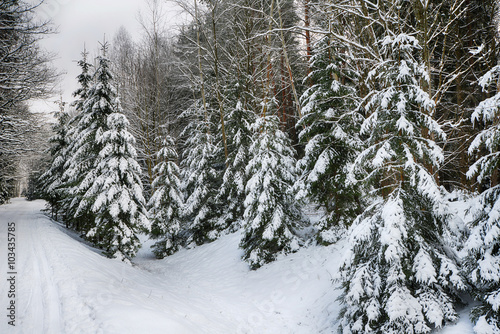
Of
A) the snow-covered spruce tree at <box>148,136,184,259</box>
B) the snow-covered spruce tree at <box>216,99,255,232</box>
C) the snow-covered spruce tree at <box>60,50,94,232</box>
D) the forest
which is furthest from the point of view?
the snow-covered spruce tree at <box>148,136,184,259</box>

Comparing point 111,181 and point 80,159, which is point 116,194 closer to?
point 111,181

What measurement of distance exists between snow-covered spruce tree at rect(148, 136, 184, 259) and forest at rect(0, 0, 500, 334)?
0.12 metres

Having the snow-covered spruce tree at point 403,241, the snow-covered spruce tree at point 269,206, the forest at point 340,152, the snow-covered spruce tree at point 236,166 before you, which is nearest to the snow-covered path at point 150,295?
the snow-covered spruce tree at point 269,206

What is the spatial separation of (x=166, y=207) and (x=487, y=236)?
15380 millimetres

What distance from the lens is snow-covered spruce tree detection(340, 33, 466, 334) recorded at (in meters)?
4.40

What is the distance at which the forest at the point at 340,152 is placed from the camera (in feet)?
14.8

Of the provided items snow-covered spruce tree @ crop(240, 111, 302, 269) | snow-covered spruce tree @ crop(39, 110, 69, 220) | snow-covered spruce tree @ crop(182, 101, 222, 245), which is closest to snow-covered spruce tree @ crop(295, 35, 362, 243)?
snow-covered spruce tree @ crop(240, 111, 302, 269)

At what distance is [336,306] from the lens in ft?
23.0

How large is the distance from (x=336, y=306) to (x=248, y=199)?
542 cm

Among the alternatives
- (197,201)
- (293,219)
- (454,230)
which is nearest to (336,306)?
(454,230)

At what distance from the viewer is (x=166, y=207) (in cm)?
1636

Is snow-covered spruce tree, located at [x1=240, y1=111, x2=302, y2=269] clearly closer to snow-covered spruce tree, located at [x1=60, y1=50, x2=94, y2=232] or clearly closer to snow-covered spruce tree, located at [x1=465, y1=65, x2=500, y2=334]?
snow-covered spruce tree, located at [x1=465, y1=65, x2=500, y2=334]

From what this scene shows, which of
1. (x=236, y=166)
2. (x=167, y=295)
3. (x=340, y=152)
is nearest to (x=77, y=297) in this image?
(x=167, y=295)

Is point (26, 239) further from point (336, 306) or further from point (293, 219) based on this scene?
point (336, 306)
